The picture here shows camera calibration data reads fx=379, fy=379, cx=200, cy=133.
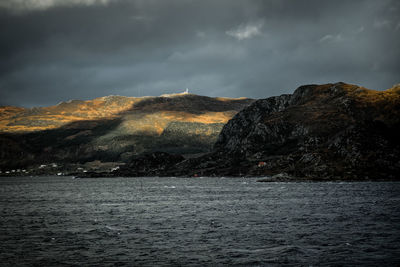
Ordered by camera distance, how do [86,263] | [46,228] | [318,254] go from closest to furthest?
[86,263]
[318,254]
[46,228]

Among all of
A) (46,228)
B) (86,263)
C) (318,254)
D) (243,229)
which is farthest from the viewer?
(46,228)

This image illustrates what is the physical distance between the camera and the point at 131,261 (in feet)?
137

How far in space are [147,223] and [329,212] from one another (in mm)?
41270

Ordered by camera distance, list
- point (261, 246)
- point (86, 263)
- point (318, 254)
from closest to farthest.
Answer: point (86, 263), point (318, 254), point (261, 246)

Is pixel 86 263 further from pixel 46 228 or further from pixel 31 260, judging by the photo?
pixel 46 228

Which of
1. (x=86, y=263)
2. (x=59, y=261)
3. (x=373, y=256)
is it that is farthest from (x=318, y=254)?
(x=59, y=261)

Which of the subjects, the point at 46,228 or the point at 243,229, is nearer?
the point at 243,229

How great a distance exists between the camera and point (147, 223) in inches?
2881

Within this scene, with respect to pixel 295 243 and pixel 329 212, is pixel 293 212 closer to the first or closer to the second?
pixel 329 212

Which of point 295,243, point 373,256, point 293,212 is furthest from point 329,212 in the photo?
point 373,256

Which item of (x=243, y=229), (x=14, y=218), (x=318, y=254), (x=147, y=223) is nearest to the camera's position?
(x=318, y=254)

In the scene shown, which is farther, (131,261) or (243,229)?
(243,229)

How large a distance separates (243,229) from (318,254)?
68.7 feet

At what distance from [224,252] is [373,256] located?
16.9m
